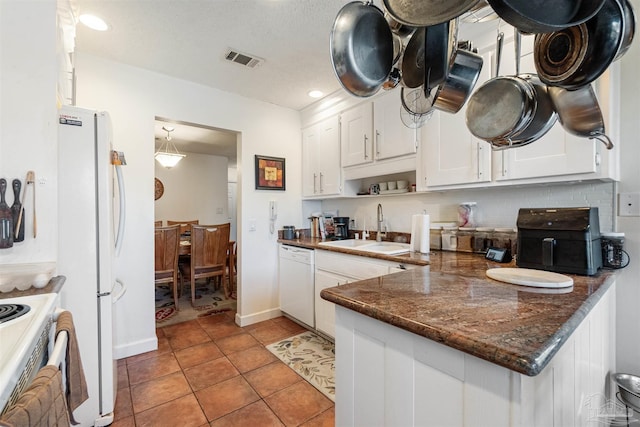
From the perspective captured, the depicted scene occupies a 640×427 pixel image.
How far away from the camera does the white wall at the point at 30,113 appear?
53.2 inches

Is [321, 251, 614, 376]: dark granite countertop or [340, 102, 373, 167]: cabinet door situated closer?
[321, 251, 614, 376]: dark granite countertop

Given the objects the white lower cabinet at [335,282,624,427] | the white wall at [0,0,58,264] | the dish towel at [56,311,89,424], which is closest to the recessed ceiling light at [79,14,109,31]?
the white wall at [0,0,58,264]

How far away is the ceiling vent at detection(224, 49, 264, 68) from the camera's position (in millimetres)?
2197

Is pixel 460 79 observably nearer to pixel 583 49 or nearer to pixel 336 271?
pixel 583 49

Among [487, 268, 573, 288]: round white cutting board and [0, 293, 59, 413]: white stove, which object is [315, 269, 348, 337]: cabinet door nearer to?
[487, 268, 573, 288]: round white cutting board

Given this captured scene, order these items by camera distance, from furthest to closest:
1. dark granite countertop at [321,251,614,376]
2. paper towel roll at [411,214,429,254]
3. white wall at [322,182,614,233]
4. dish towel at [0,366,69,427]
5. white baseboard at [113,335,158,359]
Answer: white baseboard at [113,335,158,359] → paper towel roll at [411,214,429,254] → white wall at [322,182,614,233] → dark granite countertop at [321,251,614,376] → dish towel at [0,366,69,427]

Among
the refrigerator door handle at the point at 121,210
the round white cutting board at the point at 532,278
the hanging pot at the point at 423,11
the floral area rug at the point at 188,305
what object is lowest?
the floral area rug at the point at 188,305

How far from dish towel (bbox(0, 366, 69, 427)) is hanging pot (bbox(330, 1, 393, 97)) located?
1193 millimetres

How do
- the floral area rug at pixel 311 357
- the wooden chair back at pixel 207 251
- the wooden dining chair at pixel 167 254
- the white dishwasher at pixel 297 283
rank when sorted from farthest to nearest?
the wooden chair back at pixel 207 251
the wooden dining chair at pixel 167 254
the white dishwasher at pixel 297 283
the floral area rug at pixel 311 357

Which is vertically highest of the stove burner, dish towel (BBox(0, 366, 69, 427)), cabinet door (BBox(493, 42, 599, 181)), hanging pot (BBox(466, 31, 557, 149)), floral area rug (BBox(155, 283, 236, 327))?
hanging pot (BBox(466, 31, 557, 149))

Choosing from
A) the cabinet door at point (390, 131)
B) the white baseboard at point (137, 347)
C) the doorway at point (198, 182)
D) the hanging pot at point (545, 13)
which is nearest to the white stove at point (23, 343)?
the hanging pot at point (545, 13)

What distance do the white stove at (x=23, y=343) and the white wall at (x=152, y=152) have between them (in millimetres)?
1386

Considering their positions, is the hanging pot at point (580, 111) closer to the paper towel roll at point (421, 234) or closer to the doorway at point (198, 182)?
the paper towel roll at point (421, 234)

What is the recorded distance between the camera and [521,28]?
2.38ft
